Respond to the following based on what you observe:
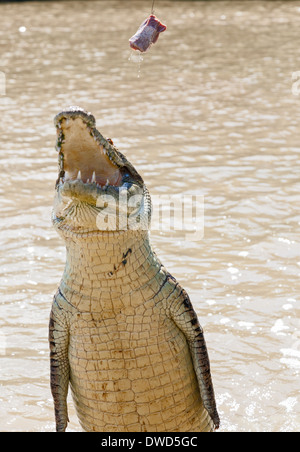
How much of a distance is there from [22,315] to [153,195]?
2531 millimetres

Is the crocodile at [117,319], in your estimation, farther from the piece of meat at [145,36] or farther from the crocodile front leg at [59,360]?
the piece of meat at [145,36]

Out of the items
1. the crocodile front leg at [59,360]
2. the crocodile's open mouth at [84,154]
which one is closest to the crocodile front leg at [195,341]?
the crocodile front leg at [59,360]

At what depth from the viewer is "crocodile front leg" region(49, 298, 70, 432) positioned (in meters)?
3.42

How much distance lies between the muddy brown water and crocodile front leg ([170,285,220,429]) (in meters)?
0.70

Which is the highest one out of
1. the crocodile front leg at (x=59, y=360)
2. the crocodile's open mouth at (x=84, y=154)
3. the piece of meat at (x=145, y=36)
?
the piece of meat at (x=145, y=36)

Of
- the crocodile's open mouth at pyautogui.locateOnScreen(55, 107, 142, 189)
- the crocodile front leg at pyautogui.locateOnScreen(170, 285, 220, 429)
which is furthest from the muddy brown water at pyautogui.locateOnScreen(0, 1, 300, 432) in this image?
the crocodile's open mouth at pyautogui.locateOnScreen(55, 107, 142, 189)

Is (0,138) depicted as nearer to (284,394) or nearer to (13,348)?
(13,348)

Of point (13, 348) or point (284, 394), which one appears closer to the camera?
point (284, 394)

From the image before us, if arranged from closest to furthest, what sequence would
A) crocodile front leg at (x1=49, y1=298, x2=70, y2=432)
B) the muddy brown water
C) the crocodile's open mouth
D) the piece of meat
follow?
the crocodile's open mouth, crocodile front leg at (x1=49, y1=298, x2=70, y2=432), the piece of meat, the muddy brown water

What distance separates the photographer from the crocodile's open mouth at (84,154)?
2972 millimetres

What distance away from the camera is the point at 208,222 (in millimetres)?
6785

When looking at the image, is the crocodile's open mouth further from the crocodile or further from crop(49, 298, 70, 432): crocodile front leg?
crop(49, 298, 70, 432): crocodile front leg
